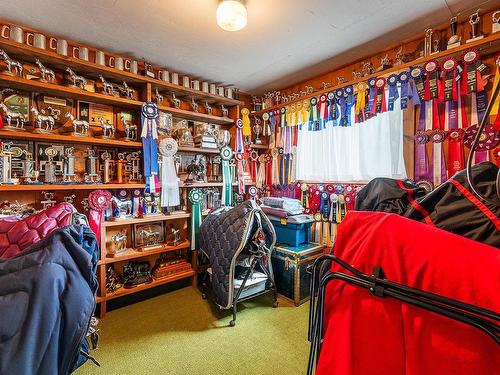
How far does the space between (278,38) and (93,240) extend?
7.02 feet

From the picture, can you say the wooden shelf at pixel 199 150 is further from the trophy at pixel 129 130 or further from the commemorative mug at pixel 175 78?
the commemorative mug at pixel 175 78

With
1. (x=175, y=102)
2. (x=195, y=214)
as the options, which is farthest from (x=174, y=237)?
(x=175, y=102)

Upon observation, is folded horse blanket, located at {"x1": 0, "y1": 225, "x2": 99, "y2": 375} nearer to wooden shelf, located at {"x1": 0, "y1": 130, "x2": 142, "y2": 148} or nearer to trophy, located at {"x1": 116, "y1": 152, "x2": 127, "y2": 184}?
wooden shelf, located at {"x1": 0, "y1": 130, "x2": 142, "y2": 148}

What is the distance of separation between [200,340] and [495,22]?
3.18 metres

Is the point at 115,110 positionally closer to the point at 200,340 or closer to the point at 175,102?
the point at 175,102

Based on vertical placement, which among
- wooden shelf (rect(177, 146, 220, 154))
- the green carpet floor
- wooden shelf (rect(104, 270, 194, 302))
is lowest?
the green carpet floor

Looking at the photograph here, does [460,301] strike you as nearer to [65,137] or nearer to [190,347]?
[190,347]

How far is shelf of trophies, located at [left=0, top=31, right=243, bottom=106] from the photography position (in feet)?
6.73

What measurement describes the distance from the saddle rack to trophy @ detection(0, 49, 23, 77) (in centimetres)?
273

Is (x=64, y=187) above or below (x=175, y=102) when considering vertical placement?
below

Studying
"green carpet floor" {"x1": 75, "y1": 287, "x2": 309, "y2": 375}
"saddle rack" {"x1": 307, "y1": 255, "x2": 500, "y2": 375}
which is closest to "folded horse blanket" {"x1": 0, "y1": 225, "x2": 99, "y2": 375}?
"saddle rack" {"x1": 307, "y1": 255, "x2": 500, "y2": 375}

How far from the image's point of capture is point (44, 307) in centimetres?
77

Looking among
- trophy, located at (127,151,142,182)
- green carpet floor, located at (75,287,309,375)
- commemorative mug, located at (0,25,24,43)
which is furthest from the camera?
trophy, located at (127,151,142,182)

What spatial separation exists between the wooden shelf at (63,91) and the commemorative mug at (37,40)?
295mm
